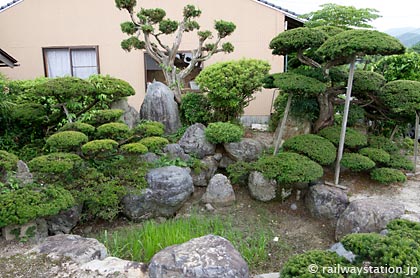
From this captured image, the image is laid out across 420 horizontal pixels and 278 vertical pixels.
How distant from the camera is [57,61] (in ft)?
32.9

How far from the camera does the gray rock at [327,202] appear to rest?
4.92 meters

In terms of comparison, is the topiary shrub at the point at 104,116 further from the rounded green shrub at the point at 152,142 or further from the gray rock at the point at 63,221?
the gray rock at the point at 63,221

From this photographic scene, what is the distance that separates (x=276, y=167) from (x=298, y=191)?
2.26 feet

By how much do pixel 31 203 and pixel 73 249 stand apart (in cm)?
94

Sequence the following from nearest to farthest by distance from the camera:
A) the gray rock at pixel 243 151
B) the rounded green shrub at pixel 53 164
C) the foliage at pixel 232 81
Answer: the rounded green shrub at pixel 53 164 < the gray rock at pixel 243 151 < the foliage at pixel 232 81

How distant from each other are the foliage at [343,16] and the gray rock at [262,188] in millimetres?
4663

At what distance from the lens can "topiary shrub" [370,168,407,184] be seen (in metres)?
5.26

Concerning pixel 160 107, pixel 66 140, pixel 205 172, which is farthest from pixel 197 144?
pixel 66 140

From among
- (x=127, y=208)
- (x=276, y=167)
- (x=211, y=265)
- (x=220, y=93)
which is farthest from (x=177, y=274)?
(x=220, y=93)

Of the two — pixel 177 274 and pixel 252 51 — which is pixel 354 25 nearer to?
pixel 252 51

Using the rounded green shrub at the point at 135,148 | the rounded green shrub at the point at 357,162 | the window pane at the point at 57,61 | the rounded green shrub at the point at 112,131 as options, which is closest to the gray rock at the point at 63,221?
the rounded green shrub at the point at 135,148

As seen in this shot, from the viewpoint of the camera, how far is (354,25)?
8031mm

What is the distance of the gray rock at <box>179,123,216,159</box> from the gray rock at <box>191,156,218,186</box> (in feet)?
0.42

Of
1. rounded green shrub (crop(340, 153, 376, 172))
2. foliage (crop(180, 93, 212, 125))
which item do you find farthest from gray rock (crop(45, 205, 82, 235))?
rounded green shrub (crop(340, 153, 376, 172))
